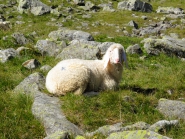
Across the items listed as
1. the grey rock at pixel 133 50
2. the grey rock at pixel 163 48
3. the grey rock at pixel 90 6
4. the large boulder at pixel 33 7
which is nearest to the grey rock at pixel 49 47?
the grey rock at pixel 133 50

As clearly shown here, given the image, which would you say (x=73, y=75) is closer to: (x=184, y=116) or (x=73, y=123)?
(x=73, y=123)

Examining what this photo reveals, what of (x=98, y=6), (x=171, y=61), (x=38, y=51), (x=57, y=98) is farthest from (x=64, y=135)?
(x=98, y=6)

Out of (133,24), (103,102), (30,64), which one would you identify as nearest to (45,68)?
(30,64)

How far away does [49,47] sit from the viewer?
1488 centimetres

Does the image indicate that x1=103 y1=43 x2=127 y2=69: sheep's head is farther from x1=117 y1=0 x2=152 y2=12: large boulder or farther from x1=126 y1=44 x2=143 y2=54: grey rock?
x1=117 y1=0 x2=152 y2=12: large boulder

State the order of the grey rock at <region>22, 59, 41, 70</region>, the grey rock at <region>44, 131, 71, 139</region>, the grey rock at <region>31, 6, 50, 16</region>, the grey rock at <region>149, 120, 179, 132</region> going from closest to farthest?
1. the grey rock at <region>44, 131, 71, 139</region>
2. the grey rock at <region>149, 120, 179, 132</region>
3. the grey rock at <region>22, 59, 41, 70</region>
4. the grey rock at <region>31, 6, 50, 16</region>

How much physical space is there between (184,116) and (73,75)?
10.2 feet

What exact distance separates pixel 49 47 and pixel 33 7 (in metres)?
28.1

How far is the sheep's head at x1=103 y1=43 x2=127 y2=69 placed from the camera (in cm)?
927

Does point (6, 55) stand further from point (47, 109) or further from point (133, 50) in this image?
point (133, 50)

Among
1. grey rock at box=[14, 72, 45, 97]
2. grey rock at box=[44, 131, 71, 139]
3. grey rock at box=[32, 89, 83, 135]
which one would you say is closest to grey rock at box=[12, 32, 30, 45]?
grey rock at box=[14, 72, 45, 97]

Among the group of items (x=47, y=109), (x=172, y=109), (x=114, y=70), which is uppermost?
(x=114, y=70)

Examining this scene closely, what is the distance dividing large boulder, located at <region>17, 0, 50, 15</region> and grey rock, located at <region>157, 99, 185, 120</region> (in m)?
33.4

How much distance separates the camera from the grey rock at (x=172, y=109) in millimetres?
7900
